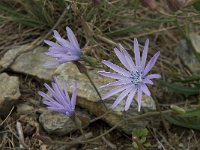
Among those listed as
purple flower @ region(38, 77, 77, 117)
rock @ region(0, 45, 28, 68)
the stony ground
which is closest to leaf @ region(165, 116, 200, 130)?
the stony ground

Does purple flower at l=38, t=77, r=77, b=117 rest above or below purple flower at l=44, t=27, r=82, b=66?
below

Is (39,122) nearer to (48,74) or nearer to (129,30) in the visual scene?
(48,74)

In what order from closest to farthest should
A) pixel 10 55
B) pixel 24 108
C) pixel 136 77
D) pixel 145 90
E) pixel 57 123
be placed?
pixel 145 90 → pixel 136 77 → pixel 57 123 → pixel 24 108 → pixel 10 55

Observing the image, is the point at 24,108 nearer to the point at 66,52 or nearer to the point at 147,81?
the point at 66,52

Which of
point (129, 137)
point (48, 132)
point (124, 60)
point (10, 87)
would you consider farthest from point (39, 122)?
point (124, 60)

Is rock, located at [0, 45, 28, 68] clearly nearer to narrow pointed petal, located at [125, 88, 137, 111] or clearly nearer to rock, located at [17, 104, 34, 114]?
rock, located at [17, 104, 34, 114]

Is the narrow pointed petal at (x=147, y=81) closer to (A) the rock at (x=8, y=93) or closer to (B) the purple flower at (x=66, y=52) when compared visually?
(B) the purple flower at (x=66, y=52)

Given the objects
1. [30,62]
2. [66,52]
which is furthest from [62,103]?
[30,62]
